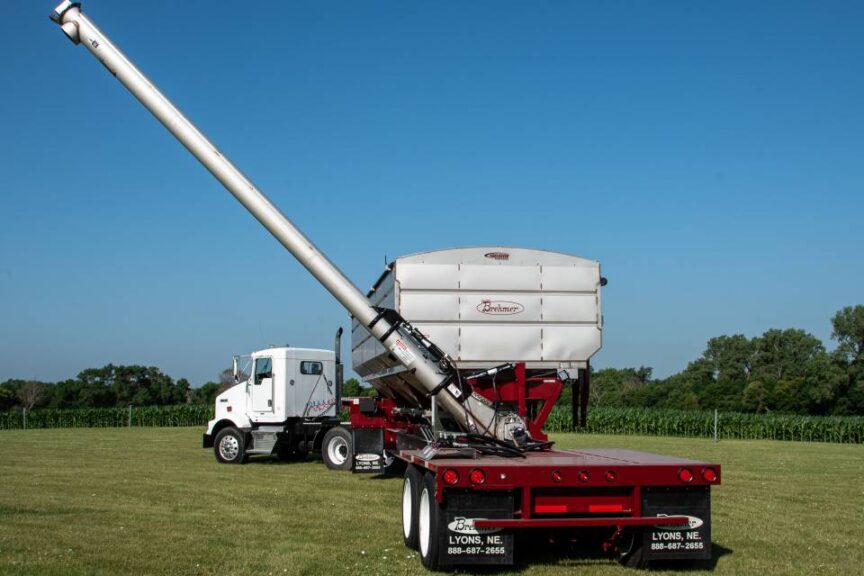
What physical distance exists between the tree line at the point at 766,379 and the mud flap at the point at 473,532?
4607 centimetres

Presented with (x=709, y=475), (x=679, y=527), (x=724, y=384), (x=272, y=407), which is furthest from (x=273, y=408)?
(x=724, y=384)

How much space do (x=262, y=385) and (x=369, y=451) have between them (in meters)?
5.25

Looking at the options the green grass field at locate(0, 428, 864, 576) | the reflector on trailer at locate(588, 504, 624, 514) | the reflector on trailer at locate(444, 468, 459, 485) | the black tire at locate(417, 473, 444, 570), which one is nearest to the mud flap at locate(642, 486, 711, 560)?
the reflector on trailer at locate(588, 504, 624, 514)

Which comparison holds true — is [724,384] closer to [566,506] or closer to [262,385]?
[262,385]

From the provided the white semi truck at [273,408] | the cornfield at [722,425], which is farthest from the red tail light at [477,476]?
the cornfield at [722,425]

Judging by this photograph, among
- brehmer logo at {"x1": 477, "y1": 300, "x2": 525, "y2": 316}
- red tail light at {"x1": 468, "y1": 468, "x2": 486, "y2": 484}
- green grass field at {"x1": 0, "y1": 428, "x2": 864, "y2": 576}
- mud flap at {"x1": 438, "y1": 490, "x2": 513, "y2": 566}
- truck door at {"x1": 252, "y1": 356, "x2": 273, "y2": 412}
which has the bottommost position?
green grass field at {"x1": 0, "y1": 428, "x2": 864, "y2": 576}

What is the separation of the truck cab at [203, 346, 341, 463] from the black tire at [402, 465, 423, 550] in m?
12.7

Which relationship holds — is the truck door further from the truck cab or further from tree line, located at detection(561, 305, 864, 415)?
tree line, located at detection(561, 305, 864, 415)

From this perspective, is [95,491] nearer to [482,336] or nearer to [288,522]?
[288,522]

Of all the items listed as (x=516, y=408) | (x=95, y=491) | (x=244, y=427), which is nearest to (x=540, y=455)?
(x=516, y=408)

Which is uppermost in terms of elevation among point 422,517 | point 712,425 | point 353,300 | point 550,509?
point 353,300

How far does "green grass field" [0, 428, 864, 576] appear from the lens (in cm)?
958

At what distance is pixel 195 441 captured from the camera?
3659cm

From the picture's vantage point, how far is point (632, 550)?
30.4 feet
